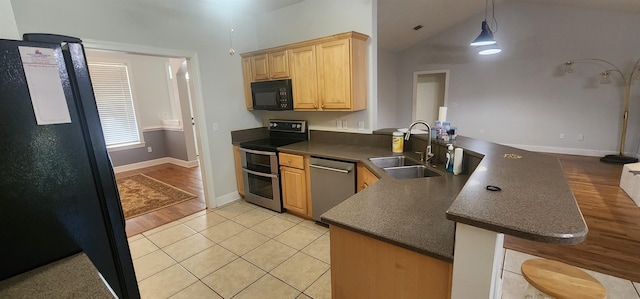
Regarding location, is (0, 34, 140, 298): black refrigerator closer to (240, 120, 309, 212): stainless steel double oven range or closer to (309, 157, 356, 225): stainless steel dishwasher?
(309, 157, 356, 225): stainless steel dishwasher

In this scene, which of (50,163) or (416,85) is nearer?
(50,163)

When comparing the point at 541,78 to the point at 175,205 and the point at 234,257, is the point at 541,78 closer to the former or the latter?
the point at 234,257

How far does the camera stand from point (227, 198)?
385 centimetres

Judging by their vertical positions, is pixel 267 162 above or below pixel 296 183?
above

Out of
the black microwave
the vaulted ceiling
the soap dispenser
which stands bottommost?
the soap dispenser

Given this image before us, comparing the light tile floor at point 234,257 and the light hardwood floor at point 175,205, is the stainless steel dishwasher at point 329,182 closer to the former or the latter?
the light tile floor at point 234,257

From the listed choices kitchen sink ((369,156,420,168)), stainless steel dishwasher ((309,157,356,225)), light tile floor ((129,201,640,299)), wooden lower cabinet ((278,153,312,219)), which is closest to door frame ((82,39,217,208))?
light tile floor ((129,201,640,299))

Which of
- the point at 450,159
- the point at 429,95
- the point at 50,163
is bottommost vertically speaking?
the point at 450,159

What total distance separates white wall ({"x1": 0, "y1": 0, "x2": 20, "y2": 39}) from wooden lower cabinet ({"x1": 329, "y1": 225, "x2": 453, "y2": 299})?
1.60m

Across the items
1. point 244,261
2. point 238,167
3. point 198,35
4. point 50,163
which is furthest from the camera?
point 238,167

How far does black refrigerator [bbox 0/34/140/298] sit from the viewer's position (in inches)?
33.3

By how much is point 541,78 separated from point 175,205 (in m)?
7.57

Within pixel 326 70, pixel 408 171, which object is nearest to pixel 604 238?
pixel 408 171

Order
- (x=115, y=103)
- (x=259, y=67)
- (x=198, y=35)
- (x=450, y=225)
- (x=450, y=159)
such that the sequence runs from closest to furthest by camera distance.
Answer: (x=450, y=225) → (x=450, y=159) → (x=198, y=35) → (x=259, y=67) → (x=115, y=103)
